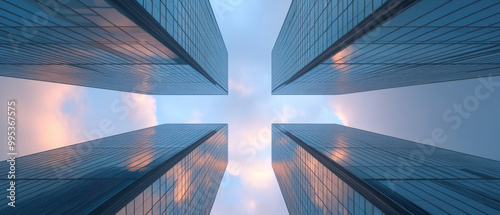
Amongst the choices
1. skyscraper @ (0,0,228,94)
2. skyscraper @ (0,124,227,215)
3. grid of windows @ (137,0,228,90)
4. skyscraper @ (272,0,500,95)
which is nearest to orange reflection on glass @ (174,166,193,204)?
skyscraper @ (0,124,227,215)

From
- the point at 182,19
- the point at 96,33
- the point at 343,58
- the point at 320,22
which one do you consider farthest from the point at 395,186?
the point at 182,19

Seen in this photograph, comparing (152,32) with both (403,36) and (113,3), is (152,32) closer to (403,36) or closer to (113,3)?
(113,3)

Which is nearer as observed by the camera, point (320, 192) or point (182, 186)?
point (320, 192)

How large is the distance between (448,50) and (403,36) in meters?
9.17

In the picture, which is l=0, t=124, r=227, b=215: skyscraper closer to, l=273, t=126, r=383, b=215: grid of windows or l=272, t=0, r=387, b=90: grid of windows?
l=273, t=126, r=383, b=215: grid of windows

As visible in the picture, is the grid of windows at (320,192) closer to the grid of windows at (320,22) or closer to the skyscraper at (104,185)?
the grid of windows at (320,22)

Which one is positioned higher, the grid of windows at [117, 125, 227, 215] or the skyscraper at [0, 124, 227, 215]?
the skyscraper at [0, 124, 227, 215]

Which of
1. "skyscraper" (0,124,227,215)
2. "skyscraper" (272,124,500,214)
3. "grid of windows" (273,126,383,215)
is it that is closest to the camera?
"skyscraper" (0,124,227,215)

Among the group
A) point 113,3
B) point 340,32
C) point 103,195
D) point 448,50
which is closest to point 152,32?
point 113,3

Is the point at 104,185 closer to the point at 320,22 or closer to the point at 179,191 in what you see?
the point at 179,191

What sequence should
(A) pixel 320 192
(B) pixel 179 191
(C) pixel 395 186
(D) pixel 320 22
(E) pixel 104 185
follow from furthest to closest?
(D) pixel 320 22 → (B) pixel 179 191 → (A) pixel 320 192 → (C) pixel 395 186 → (E) pixel 104 185

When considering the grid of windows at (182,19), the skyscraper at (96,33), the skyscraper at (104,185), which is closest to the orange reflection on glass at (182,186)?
the skyscraper at (104,185)

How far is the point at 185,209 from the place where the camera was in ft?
104

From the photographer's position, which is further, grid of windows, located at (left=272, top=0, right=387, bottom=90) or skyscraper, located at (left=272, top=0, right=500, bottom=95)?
grid of windows, located at (left=272, top=0, right=387, bottom=90)
